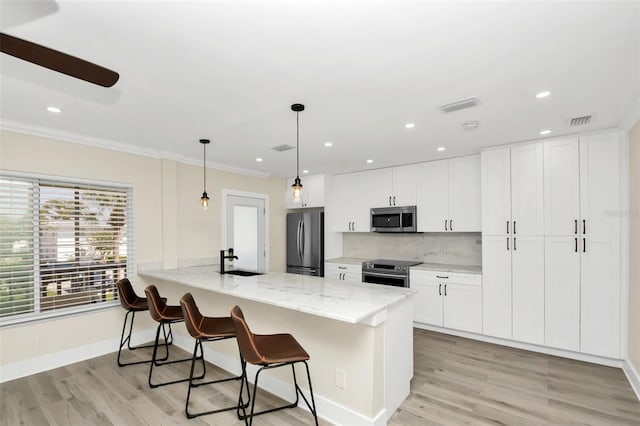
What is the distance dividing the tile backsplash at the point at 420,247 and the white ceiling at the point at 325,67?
1.85 metres

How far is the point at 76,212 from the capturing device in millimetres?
3426

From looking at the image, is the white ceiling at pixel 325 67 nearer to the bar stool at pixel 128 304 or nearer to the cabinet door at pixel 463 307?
the bar stool at pixel 128 304

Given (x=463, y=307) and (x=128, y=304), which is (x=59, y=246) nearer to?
(x=128, y=304)

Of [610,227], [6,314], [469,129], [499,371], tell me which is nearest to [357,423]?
[499,371]

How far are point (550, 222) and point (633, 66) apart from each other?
1946 mm

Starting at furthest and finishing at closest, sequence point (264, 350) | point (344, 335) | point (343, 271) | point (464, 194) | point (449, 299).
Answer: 1. point (343, 271)
2. point (464, 194)
3. point (449, 299)
4. point (344, 335)
5. point (264, 350)

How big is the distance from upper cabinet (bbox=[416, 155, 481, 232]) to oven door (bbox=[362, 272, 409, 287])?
30.5 inches

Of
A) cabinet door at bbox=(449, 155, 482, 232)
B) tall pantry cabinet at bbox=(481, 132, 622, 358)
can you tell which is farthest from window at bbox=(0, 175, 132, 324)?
tall pantry cabinet at bbox=(481, 132, 622, 358)

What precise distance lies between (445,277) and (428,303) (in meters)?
0.45

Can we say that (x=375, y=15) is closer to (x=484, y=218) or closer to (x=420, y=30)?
(x=420, y=30)

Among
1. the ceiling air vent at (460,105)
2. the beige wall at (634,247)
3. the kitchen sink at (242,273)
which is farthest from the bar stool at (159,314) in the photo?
the beige wall at (634,247)

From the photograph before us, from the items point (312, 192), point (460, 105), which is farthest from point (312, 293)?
point (312, 192)

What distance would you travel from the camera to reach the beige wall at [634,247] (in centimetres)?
271

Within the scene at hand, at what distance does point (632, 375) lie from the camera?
2818mm
